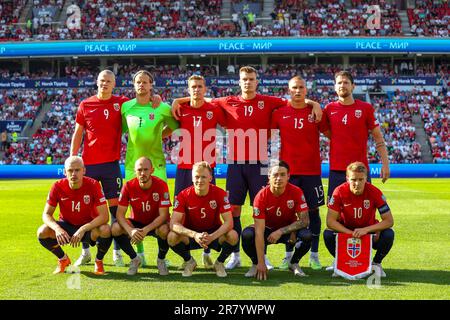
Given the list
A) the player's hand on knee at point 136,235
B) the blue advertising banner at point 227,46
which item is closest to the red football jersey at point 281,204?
the player's hand on knee at point 136,235

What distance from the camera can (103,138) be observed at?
7902mm

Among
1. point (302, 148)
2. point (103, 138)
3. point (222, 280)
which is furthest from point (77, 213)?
point (302, 148)

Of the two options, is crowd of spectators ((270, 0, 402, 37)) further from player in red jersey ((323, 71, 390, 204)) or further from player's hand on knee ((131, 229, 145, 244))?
player's hand on knee ((131, 229, 145, 244))

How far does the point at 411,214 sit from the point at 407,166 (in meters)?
13.9

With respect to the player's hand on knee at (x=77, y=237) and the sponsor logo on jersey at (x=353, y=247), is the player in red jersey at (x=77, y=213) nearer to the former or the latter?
the player's hand on knee at (x=77, y=237)

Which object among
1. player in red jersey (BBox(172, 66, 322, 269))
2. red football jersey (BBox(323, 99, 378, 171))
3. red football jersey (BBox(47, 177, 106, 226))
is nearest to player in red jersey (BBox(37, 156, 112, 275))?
red football jersey (BBox(47, 177, 106, 226))

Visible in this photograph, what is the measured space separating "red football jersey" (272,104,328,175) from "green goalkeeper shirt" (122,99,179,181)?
128cm

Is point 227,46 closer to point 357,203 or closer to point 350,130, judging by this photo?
point 350,130

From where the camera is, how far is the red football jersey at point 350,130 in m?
7.48

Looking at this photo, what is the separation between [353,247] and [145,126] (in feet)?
8.97

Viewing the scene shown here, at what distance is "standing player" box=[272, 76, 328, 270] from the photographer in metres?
7.57

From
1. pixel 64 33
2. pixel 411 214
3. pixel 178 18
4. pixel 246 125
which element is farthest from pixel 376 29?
pixel 246 125

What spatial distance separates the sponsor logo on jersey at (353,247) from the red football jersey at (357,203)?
0.25 m

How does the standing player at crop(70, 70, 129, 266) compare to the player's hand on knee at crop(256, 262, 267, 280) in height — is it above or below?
above
